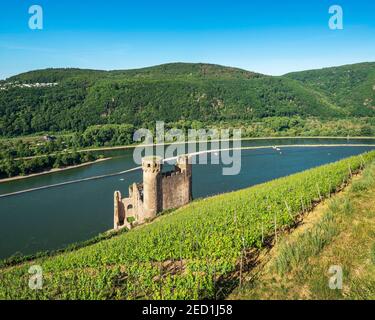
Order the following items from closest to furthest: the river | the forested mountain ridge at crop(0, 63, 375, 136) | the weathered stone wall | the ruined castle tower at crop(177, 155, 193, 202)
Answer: the weathered stone wall < the river < the ruined castle tower at crop(177, 155, 193, 202) < the forested mountain ridge at crop(0, 63, 375, 136)

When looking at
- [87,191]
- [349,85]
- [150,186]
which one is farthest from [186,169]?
[349,85]

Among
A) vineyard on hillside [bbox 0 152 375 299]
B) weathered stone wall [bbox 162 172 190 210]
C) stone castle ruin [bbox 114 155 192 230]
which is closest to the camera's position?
vineyard on hillside [bbox 0 152 375 299]

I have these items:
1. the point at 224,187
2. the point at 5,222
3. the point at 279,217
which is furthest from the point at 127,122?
the point at 279,217

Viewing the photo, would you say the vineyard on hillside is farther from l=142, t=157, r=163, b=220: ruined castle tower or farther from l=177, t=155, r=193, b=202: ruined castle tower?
l=177, t=155, r=193, b=202: ruined castle tower

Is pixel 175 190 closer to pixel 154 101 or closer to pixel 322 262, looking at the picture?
pixel 322 262

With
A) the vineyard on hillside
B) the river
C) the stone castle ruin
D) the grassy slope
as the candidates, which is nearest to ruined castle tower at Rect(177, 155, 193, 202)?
the stone castle ruin

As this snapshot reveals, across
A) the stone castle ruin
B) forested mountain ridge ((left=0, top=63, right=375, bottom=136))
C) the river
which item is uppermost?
forested mountain ridge ((left=0, top=63, right=375, bottom=136))
